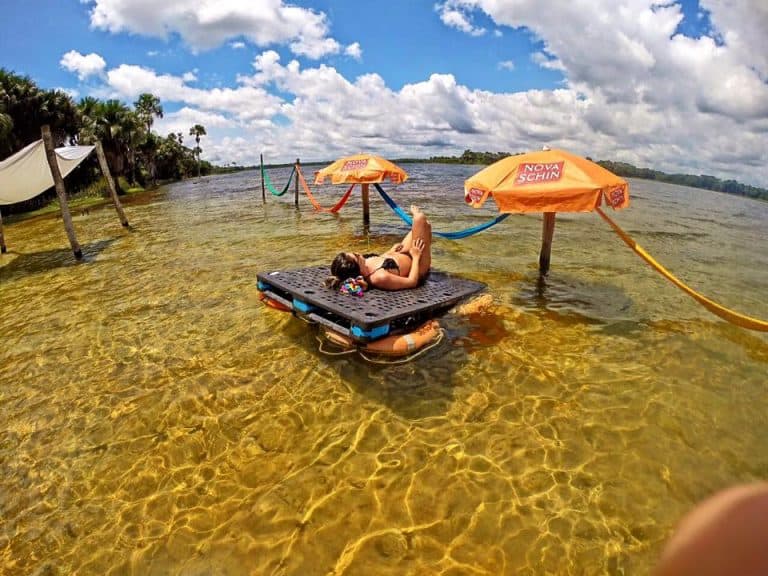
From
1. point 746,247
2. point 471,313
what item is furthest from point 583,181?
point 746,247

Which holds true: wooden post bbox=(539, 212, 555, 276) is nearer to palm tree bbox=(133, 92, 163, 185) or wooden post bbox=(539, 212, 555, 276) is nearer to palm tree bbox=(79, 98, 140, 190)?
palm tree bbox=(79, 98, 140, 190)

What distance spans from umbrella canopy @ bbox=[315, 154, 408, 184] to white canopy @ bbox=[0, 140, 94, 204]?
7644 millimetres

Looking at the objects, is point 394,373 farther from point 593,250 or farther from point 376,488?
point 593,250

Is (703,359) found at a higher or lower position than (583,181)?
lower

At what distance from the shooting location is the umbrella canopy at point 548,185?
18.3ft

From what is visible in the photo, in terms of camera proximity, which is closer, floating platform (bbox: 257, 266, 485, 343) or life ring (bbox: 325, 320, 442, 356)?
floating platform (bbox: 257, 266, 485, 343)

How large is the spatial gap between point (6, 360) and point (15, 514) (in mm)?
3433

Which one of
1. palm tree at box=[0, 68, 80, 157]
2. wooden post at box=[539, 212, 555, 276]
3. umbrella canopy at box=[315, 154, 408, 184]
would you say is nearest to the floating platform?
wooden post at box=[539, 212, 555, 276]

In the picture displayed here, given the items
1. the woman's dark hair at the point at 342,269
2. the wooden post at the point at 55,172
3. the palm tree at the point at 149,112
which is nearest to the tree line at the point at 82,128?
the palm tree at the point at 149,112

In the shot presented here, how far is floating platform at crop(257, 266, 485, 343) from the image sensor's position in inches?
203

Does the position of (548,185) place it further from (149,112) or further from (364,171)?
(149,112)

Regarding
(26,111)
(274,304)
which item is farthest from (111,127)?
(274,304)

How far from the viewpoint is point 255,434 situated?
4395 mm

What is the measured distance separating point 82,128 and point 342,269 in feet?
129
